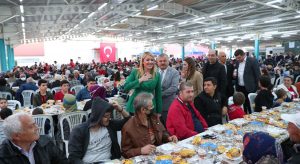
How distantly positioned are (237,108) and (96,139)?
7.71 ft

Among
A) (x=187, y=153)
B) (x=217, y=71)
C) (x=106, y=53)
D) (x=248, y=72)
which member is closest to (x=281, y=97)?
(x=248, y=72)

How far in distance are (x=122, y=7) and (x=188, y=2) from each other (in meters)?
3.01

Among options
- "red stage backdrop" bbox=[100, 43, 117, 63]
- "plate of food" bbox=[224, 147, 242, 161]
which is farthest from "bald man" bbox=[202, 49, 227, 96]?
"red stage backdrop" bbox=[100, 43, 117, 63]

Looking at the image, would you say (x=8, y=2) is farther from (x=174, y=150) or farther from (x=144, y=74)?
(x=174, y=150)

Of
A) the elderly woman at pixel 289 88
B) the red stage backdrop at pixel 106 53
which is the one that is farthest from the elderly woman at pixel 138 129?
the red stage backdrop at pixel 106 53

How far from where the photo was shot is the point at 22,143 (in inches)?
78.7

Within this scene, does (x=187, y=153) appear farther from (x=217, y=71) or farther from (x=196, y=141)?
(x=217, y=71)

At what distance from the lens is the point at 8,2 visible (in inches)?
410

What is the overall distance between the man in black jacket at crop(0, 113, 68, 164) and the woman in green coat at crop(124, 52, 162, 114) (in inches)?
57.5

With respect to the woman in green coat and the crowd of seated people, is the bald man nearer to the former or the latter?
the crowd of seated people

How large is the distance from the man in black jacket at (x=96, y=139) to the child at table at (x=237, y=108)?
2022 mm

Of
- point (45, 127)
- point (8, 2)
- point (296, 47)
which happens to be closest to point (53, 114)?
point (45, 127)

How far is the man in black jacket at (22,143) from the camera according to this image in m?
1.89

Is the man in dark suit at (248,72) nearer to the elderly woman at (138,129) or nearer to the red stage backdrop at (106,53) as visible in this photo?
the elderly woman at (138,129)
